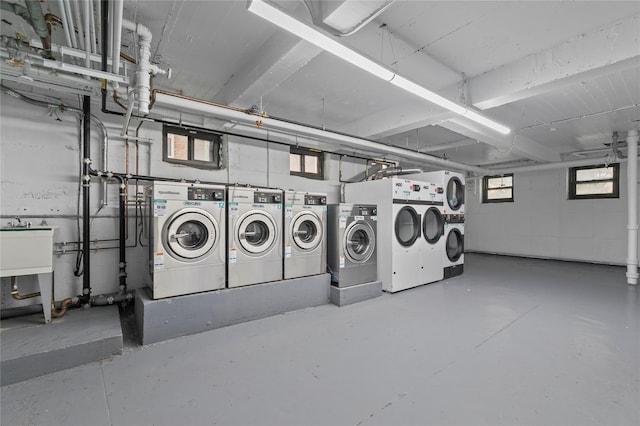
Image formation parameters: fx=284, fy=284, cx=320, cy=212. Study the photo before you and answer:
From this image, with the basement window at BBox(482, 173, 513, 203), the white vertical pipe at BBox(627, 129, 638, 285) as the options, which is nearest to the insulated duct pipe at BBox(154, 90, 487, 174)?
the white vertical pipe at BBox(627, 129, 638, 285)

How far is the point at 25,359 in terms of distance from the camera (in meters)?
2.06

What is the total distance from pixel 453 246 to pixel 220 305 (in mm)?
4655

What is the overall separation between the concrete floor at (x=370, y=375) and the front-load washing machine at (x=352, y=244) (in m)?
0.67

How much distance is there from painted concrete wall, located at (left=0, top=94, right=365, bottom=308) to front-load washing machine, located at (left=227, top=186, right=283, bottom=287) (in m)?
1.35

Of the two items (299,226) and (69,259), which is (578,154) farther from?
(69,259)

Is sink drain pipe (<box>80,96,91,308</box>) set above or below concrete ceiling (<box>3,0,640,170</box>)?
below

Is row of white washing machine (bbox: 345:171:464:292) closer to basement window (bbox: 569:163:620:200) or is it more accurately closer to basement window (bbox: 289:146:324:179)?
basement window (bbox: 289:146:324:179)

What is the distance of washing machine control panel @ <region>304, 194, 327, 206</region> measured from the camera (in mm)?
3834

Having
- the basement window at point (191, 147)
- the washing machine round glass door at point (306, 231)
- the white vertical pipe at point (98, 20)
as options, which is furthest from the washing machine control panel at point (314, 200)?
the white vertical pipe at point (98, 20)

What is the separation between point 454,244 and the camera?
18.9 ft

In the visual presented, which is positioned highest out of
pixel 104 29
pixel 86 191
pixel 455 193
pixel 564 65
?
pixel 564 65

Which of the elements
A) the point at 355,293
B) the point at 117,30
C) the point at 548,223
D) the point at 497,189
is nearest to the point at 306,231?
the point at 355,293

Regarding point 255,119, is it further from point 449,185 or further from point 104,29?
point 449,185

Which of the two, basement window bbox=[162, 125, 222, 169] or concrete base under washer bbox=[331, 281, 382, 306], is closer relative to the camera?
concrete base under washer bbox=[331, 281, 382, 306]
